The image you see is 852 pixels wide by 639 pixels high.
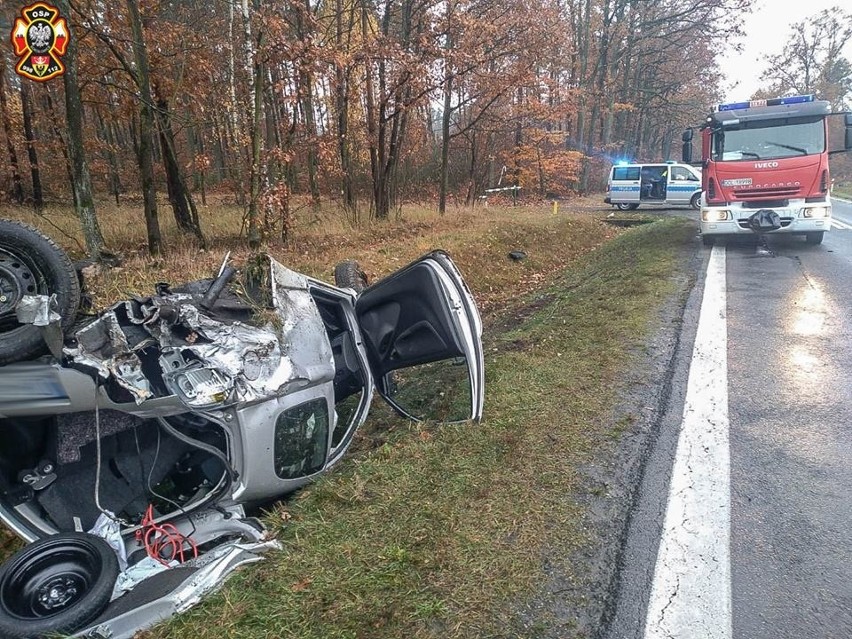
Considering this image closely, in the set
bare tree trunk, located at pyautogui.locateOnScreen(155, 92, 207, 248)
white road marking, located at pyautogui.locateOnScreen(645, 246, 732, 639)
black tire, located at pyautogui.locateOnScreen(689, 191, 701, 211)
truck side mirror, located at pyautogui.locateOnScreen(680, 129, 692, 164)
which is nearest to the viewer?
white road marking, located at pyautogui.locateOnScreen(645, 246, 732, 639)

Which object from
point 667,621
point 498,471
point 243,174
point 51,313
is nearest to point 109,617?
point 51,313

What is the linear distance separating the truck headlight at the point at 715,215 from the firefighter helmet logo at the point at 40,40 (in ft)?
35.5

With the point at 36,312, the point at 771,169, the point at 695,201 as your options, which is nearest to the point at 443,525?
the point at 36,312

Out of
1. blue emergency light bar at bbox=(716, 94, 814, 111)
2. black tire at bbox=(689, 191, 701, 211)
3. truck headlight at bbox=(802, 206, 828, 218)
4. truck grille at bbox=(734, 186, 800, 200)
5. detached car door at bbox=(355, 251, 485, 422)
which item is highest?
blue emergency light bar at bbox=(716, 94, 814, 111)

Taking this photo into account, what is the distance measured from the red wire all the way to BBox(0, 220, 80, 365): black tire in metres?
1.25

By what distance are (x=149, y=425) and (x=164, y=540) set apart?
833mm

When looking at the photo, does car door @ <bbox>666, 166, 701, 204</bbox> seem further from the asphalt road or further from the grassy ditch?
the grassy ditch

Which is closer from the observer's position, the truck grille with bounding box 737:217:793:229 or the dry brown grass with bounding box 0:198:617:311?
the dry brown grass with bounding box 0:198:617:311

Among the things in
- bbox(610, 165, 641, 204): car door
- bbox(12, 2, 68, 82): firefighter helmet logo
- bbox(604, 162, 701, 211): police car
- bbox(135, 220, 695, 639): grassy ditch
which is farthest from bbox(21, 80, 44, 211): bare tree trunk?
bbox(604, 162, 701, 211): police car

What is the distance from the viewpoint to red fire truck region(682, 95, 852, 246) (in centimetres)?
930

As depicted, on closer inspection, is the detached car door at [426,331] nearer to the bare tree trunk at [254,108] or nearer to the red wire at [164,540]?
the red wire at [164,540]

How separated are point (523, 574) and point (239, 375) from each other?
1.81 metres

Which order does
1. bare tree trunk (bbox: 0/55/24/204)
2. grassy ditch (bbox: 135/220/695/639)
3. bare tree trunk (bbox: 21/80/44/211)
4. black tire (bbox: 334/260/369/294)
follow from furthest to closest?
1. bare tree trunk (bbox: 21/80/44/211)
2. bare tree trunk (bbox: 0/55/24/204)
3. black tire (bbox: 334/260/369/294)
4. grassy ditch (bbox: 135/220/695/639)

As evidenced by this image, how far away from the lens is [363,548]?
2580mm
